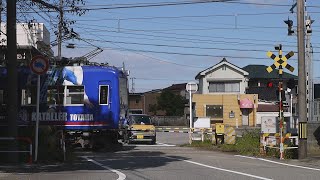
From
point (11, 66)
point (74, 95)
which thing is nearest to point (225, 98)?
point (74, 95)

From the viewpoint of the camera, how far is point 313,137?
2084cm

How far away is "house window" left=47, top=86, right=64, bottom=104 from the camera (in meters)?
21.3

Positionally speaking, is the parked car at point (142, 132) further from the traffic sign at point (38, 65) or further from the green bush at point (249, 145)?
the traffic sign at point (38, 65)

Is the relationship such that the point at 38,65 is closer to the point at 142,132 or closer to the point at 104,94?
the point at 104,94

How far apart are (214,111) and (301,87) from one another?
42.6 meters

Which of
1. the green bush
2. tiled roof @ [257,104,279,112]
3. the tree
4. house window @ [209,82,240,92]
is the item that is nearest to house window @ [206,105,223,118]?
house window @ [209,82,240,92]

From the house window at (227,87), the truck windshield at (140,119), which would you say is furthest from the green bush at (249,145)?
the house window at (227,87)

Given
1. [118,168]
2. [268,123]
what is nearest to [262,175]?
[118,168]

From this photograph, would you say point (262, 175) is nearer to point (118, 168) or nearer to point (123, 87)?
point (118, 168)

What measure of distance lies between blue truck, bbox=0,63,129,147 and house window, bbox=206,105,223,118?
40460 millimetres

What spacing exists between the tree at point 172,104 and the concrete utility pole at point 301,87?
201 feet

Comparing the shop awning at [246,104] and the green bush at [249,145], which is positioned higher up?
the shop awning at [246,104]

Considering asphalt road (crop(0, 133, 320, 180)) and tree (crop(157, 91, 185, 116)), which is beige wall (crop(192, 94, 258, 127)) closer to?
tree (crop(157, 91, 185, 116))

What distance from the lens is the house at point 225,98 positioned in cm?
5991
